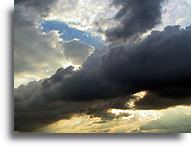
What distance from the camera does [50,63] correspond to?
2.75 meters

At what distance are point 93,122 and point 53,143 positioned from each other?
0.84ft

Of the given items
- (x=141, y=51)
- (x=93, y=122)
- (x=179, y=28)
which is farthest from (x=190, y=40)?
(x=93, y=122)

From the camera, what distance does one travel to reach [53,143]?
8.95ft

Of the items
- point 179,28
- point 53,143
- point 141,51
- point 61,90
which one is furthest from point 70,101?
point 179,28

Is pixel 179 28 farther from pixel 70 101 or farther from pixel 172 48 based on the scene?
pixel 70 101

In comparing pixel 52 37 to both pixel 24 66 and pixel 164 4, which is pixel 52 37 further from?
pixel 164 4

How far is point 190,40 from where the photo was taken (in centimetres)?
Answer: 272

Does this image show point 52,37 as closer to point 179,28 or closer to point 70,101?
point 70,101

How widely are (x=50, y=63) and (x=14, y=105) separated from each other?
0.31 metres
